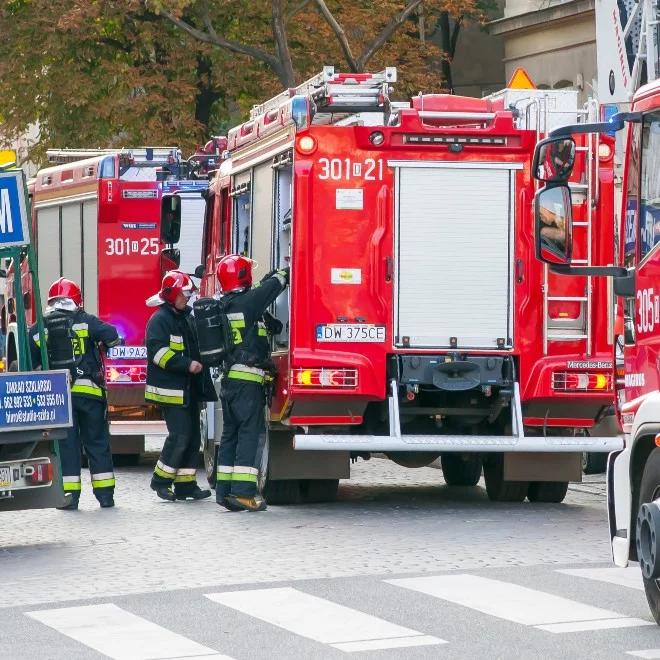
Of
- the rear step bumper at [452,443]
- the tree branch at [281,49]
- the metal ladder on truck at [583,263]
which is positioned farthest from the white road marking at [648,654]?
the tree branch at [281,49]

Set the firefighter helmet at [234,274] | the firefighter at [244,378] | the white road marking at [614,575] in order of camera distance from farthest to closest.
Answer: the firefighter helmet at [234,274] < the firefighter at [244,378] < the white road marking at [614,575]

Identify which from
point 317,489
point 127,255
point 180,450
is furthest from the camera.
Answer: point 127,255

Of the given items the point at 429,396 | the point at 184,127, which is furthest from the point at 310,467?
the point at 184,127

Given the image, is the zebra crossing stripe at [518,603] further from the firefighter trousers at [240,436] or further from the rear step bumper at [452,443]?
the firefighter trousers at [240,436]

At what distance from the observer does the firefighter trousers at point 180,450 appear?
14.9m

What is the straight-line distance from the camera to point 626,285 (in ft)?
28.5

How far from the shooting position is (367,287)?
13.6 meters

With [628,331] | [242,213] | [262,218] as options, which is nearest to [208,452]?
[242,213]

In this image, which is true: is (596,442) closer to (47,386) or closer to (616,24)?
(616,24)

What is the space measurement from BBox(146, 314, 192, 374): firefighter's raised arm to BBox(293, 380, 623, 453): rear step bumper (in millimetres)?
1830

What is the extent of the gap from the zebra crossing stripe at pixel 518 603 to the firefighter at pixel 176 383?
16.4 ft

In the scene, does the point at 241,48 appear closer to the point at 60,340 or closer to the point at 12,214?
the point at 60,340

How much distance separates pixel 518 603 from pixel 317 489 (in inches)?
210

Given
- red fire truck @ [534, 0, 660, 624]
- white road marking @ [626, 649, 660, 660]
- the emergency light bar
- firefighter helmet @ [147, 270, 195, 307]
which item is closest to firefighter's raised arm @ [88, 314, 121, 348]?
firefighter helmet @ [147, 270, 195, 307]
